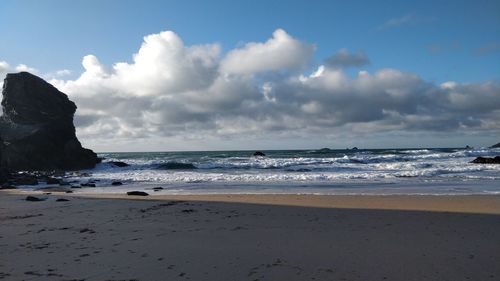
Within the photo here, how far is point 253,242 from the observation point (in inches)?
277

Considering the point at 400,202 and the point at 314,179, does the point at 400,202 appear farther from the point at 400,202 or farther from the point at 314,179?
the point at 314,179

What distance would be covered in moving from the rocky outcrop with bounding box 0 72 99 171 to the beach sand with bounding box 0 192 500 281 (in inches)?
1113

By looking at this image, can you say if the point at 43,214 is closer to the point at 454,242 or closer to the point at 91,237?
the point at 91,237

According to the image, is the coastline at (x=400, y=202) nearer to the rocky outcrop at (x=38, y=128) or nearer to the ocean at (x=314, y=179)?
the ocean at (x=314, y=179)

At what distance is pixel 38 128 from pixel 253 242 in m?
37.4

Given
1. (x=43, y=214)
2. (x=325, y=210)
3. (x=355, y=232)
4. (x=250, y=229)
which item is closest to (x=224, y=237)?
(x=250, y=229)

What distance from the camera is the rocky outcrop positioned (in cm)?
3644

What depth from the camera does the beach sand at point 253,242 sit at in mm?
5328

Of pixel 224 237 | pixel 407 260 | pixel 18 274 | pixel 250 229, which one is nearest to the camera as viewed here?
pixel 18 274

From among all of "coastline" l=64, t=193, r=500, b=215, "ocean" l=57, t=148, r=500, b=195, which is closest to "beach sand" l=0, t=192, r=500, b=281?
"coastline" l=64, t=193, r=500, b=215

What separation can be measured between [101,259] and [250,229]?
330 centimetres

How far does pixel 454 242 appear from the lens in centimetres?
692

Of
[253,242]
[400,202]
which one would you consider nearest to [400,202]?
[400,202]

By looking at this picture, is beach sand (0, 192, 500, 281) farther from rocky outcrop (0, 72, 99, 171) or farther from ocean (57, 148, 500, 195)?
rocky outcrop (0, 72, 99, 171)
